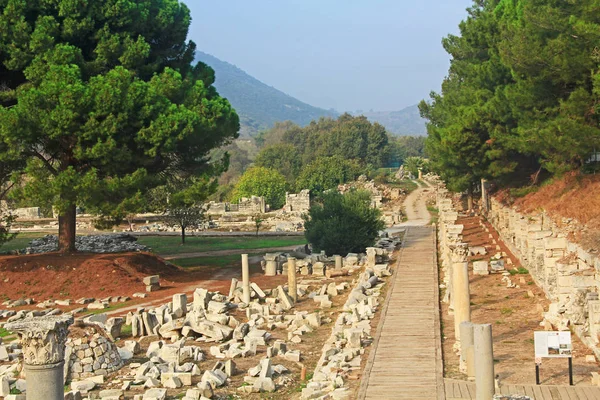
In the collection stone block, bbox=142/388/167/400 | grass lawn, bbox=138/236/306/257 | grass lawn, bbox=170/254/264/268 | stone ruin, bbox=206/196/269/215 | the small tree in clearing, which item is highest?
stone ruin, bbox=206/196/269/215

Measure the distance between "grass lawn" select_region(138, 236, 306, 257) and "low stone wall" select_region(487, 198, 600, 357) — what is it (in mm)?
21099

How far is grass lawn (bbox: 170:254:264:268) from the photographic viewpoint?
3994cm

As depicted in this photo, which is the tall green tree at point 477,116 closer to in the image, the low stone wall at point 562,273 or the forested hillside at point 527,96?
the forested hillside at point 527,96

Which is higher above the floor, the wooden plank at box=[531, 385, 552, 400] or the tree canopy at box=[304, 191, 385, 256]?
the tree canopy at box=[304, 191, 385, 256]

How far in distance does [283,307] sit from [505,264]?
9.48 metres

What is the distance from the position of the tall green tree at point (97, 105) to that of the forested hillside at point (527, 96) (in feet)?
37.3

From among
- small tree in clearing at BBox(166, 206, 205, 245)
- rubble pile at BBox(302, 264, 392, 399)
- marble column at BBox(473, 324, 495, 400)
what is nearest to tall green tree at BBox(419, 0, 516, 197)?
rubble pile at BBox(302, 264, 392, 399)

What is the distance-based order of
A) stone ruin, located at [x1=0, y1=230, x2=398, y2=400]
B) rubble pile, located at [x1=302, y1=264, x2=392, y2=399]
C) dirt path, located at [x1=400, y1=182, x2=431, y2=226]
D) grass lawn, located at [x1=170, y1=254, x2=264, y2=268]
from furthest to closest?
dirt path, located at [x1=400, y1=182, x2=431, y2=226], grass lawn, located at [x1=170, y1=254, x2=264, y2=268], stone ruin, located at [x1=0, y1=230, x2=398, y2=400], rubble pile, located at [x1=302, y1=264, x2=392, y2=399]

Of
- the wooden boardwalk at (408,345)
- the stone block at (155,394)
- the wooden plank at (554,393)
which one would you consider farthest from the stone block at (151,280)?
the wooden plank at (554,393)

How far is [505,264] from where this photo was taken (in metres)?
31.4

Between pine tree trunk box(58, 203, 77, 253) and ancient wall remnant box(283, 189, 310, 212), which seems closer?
pine tree trunk box(58, 203, 77, 253)

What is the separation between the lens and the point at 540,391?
1515 centimetres

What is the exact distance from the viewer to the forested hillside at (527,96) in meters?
26.4

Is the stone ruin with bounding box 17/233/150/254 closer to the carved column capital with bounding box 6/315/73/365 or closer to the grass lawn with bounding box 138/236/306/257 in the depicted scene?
the grass lawn with bounding box 138/236/306/257
